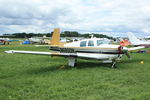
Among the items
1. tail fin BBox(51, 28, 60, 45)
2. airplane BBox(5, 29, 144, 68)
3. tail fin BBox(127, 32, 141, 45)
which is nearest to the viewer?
airplane BBox(5, 29, 144, 68)

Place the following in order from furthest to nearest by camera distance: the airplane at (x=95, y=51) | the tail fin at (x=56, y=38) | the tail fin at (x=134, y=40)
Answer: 1. the tail fin at (x=134, y=40)
2. the tail fin at (x=56, y=38)
3. the airplane at (x=95, y=51)

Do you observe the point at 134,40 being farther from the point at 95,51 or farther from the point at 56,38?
the point at 95,51

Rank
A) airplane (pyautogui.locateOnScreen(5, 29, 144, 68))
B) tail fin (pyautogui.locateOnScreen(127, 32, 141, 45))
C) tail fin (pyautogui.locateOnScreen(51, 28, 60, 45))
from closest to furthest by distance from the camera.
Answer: airplane (pyautogui.locateOnScreen(5, 29, 144, 68)) → tail fin (pyautogui.locateOnScreen(51, 28, 60, 45)) → tail fin (pyautogui.locateOnScreen(127, 32, 141, 45))

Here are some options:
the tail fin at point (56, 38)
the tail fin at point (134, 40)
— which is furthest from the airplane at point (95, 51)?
the tail fin at point (134, 40)

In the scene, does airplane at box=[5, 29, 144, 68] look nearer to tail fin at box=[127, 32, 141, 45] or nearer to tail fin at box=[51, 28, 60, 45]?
tail fin at box=[51, 28, 60, 45]

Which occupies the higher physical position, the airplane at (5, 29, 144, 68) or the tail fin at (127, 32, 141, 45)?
the tail fin at (127, 32, 141, 45)

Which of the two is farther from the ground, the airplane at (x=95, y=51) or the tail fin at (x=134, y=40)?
the tail fin at (x=134, y=40)

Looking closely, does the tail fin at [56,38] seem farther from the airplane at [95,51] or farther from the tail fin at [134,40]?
the tail fin at [134,40]

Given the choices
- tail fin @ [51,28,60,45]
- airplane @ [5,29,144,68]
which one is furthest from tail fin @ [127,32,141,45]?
airplane @ [5,29,144,68]

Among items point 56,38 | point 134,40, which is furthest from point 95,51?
point 134,40

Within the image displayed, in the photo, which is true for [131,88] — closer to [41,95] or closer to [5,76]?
[41,95]

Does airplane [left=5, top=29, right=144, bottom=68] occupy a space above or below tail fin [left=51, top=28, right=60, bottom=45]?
below

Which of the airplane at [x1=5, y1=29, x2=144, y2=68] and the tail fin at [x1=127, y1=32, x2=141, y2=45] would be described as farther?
the tail fin at [x1=127, y1=32, x2=141, y2=45]

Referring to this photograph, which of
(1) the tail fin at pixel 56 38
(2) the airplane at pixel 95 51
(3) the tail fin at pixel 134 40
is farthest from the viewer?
(3) the tail fin at pixel 134 40
